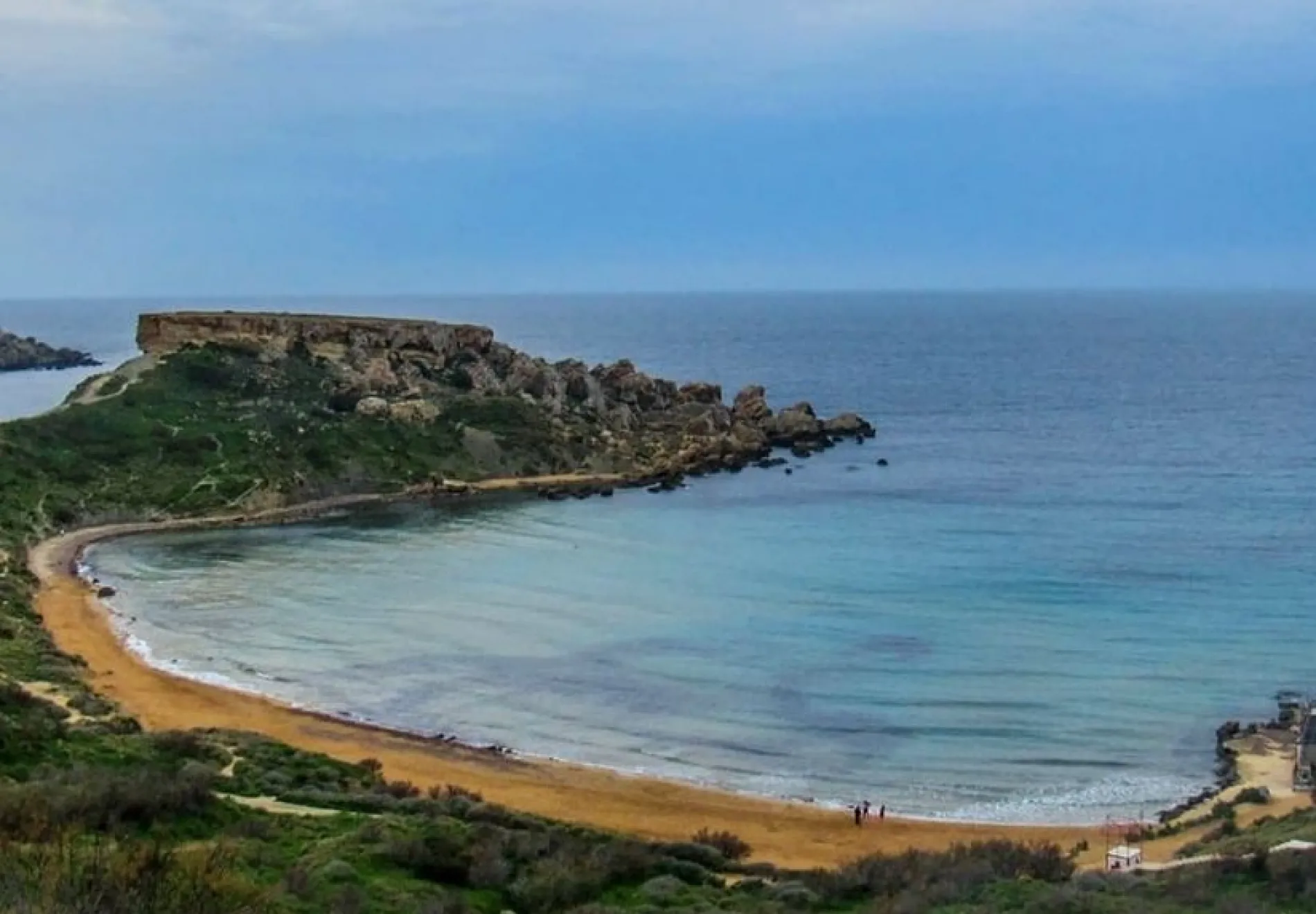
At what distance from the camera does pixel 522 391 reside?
86.8 m

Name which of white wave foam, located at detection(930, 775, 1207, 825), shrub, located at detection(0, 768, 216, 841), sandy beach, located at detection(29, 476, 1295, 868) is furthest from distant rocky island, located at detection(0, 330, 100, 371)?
shrub, located at detection(0, 768, 216, 841)

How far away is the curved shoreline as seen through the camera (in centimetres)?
2469

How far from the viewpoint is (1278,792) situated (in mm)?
26688

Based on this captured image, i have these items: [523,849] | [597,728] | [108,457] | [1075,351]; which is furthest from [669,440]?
[1075,351]

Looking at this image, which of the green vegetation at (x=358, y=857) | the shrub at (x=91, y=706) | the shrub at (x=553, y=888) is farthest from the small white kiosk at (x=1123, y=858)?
the shrub at (x=91, y=706)

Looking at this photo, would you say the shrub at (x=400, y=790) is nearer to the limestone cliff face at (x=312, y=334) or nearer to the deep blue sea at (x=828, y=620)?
the deep blue sea at (x=828, y=620)

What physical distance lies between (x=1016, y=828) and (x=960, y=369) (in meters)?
130

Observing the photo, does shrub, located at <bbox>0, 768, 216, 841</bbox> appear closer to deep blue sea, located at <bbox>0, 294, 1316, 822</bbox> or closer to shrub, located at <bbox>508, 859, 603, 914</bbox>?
shrub, located at <bbox>508, 859, 603, 914</bbox>

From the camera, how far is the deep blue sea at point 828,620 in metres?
30.3

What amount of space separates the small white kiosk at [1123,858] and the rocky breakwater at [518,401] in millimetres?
51000

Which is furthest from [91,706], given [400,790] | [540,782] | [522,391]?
[522,391]

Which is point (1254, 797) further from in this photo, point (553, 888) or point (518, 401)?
point (518, 401)

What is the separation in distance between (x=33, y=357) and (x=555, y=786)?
145632 mm

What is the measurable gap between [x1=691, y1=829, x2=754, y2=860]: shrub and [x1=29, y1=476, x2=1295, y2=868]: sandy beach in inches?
32.3
